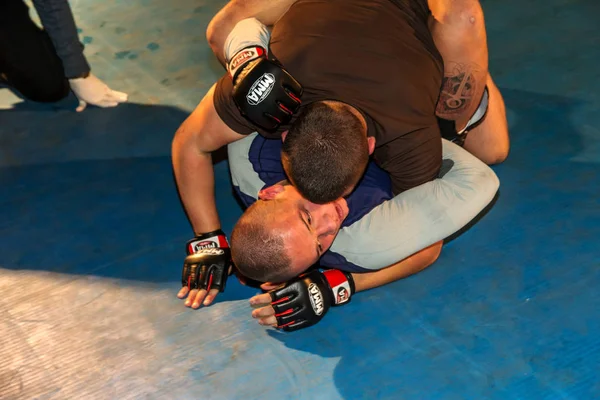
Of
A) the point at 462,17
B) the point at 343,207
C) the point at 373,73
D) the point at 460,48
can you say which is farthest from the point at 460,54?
the point at 343,207

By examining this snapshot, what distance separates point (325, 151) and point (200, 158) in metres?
0.59

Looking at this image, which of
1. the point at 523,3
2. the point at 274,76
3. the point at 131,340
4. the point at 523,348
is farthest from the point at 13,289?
the point at 523,3

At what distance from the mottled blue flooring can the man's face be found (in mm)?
272

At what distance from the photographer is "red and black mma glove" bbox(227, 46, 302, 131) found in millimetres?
1919

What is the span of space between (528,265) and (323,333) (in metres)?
0.70

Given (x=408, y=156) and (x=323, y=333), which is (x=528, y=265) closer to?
(x=408, y=156)

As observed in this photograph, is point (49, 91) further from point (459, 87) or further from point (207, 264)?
point (459, 87)

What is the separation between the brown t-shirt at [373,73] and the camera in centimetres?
203

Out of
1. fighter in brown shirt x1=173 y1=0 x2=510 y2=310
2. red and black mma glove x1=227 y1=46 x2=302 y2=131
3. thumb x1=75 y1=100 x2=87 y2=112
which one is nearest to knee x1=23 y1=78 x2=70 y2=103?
thumb x1=75 y1=100 x2=87 y2=112

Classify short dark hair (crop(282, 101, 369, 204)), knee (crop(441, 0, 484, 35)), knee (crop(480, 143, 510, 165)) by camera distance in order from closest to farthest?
1. short dark hair (crop(282, 101, 369, 204))
2. knee (crop(441, 0, 484, 35))
3. knee (crop(480, 143, 510, 165))

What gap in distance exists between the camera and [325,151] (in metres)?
1.85

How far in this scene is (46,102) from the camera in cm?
329

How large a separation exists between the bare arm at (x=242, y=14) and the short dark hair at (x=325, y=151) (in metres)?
0.62

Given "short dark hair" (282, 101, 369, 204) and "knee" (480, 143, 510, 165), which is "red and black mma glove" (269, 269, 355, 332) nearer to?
"short dark hair" (282, 101, 369, 204)
